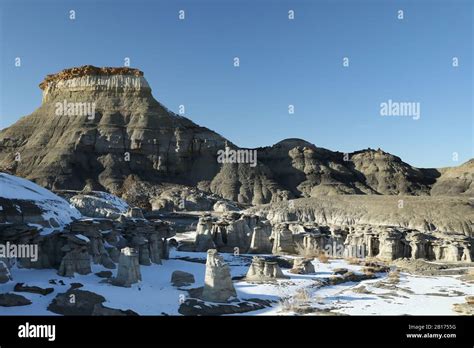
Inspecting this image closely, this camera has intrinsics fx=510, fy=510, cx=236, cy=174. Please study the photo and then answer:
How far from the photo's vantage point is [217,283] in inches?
839

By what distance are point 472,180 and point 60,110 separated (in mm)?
89928

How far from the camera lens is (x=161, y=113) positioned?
113 meters

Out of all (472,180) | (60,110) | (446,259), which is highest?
(60,110)

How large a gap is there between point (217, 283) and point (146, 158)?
280 feet

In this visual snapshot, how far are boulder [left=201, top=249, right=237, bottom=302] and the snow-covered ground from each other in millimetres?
1014

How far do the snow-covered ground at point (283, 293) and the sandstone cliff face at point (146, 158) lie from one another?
64418 mm

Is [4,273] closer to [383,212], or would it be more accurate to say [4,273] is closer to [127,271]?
[127,271]

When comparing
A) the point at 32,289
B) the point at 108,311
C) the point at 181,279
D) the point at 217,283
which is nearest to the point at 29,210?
the point at 32,289

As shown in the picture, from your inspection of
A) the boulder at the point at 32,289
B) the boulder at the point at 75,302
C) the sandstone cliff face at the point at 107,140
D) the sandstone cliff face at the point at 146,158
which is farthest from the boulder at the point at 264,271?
the sandstone cliff face at the point at 107,140

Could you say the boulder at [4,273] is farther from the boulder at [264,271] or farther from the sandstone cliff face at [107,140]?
the sandstone cliff face at [107,140]

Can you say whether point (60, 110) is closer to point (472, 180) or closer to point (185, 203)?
point (185, 203)

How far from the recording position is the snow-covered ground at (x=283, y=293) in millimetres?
20094
